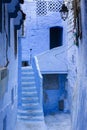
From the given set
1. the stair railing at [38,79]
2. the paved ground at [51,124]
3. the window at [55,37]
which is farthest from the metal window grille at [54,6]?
the paved ground at [51,124]

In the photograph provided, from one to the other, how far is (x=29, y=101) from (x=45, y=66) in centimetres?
379

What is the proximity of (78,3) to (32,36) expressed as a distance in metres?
12.5

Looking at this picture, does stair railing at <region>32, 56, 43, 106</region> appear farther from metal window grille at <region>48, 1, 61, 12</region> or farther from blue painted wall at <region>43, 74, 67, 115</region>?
metal window grille at <region>48, 1, 61, 12</region>

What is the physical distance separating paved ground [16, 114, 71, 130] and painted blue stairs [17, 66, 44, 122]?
55 centimetres

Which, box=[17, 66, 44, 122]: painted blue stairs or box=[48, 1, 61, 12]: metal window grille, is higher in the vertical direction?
box=[48, 1, 61, 12]: metal window grille

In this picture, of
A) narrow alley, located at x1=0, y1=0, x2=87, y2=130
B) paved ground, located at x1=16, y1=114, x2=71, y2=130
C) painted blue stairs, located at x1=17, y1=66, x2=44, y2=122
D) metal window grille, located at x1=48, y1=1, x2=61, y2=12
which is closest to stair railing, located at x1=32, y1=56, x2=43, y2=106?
narrow alley, located at x1=0, y1=0, x2=87, y2=130

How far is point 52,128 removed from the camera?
649 inches

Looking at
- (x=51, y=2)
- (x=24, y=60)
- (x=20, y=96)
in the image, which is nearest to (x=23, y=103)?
(x=20, y=96)

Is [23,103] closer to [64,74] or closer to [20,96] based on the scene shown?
[20,96]

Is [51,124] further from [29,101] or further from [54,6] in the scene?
[54,6]

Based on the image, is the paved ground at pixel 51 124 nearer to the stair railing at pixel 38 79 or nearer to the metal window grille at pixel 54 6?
the stair railing at pixel 38 79

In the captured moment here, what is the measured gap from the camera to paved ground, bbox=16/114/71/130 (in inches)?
626

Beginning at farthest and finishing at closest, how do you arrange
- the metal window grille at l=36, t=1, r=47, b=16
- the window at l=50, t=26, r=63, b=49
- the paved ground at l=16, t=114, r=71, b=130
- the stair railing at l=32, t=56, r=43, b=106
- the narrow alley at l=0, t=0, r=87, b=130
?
the window at l=50, t=26, r=63, b=49 → the metal window grille at l=36, t=1, r=47, b=16 → the stair railing at l=32, t=56, r=43, b=106 → the paved ground at l=16, t=114, r=71, b=130 → the narrow alley at l=0, t=0, r=87, b=130

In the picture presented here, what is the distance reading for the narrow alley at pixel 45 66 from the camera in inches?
562
